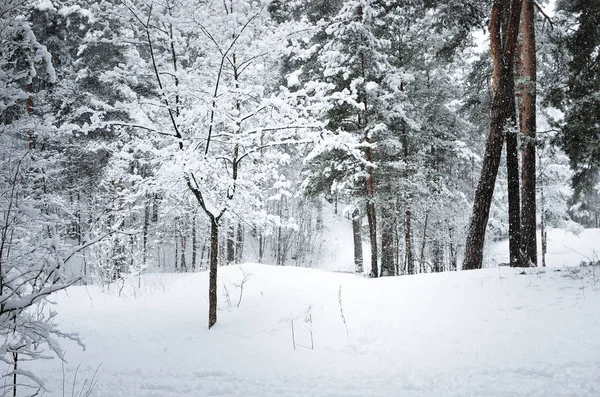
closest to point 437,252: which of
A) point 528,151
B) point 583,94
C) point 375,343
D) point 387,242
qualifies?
point 387,242

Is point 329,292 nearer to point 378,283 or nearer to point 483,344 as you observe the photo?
point 378,283

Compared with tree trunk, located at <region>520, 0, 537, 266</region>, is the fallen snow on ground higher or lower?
lower

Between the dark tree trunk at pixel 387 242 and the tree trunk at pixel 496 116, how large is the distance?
451 cm

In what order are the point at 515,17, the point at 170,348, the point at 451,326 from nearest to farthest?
the point at 451,326
the point at 170,348
the point at 515,17

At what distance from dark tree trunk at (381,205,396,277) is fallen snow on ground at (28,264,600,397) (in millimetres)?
5591

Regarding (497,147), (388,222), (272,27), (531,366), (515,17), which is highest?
(515,17)

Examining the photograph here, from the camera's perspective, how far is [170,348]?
5402 mm

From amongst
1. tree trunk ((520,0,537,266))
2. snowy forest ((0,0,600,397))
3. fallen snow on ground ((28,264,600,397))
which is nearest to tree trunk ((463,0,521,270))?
snowy forest ((0,0,600,397))

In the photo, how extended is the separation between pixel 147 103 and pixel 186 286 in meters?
5.54

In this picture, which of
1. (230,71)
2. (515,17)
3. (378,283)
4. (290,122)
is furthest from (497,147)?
(230,71)

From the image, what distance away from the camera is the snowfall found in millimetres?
3623

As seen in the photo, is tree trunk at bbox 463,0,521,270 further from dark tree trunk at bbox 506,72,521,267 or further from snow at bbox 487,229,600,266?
snow at bbox 487,229,600,266

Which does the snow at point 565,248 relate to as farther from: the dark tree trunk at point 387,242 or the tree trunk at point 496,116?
the tree trunk at point 496,116

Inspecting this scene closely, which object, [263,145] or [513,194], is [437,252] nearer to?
[513,194]
